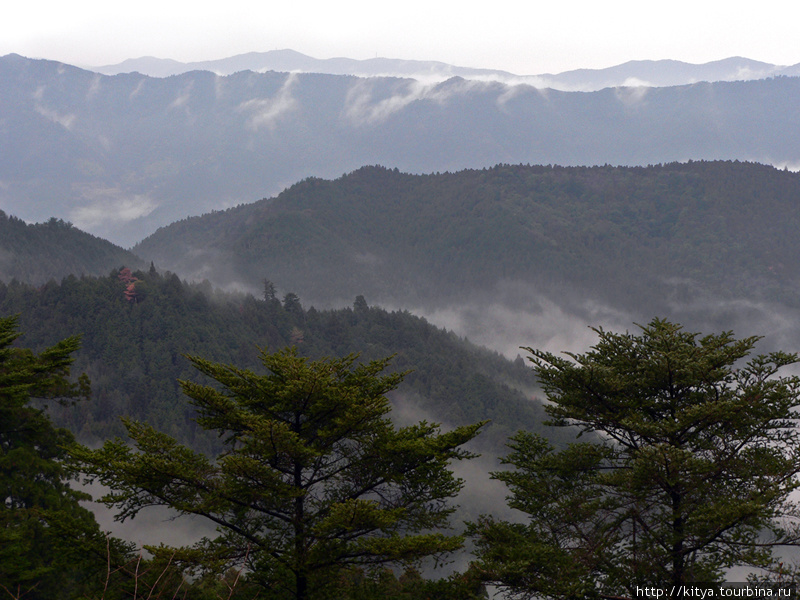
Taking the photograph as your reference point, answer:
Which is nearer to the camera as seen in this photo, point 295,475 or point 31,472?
point 295,475

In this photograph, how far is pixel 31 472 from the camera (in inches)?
978

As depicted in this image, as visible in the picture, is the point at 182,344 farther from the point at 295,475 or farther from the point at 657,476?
the point at 657,476

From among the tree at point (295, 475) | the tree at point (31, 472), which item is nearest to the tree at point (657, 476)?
the tree at point (295, 475)

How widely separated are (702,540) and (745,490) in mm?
1654

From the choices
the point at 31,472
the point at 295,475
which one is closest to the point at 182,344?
the point at 31,472

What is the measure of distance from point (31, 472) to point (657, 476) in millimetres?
21127

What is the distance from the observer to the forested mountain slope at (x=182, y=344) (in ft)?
462

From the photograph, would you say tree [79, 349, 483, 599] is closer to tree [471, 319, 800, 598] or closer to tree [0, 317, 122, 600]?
tree [471, 319, 800, 598]

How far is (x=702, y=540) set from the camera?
1552 cm

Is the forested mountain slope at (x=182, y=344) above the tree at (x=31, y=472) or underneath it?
above

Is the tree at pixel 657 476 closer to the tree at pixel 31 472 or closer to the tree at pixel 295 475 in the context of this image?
the tree at pixel 295 475

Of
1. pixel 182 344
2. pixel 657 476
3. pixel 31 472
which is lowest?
pixel 657 476

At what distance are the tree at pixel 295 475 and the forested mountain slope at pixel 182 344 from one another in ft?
367

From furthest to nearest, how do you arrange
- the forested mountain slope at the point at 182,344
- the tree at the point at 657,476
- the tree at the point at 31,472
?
1. the forested mountain slope at the point at 182,344
2. the tree at the point at 31,472
3. the tree at the point at 657,476
